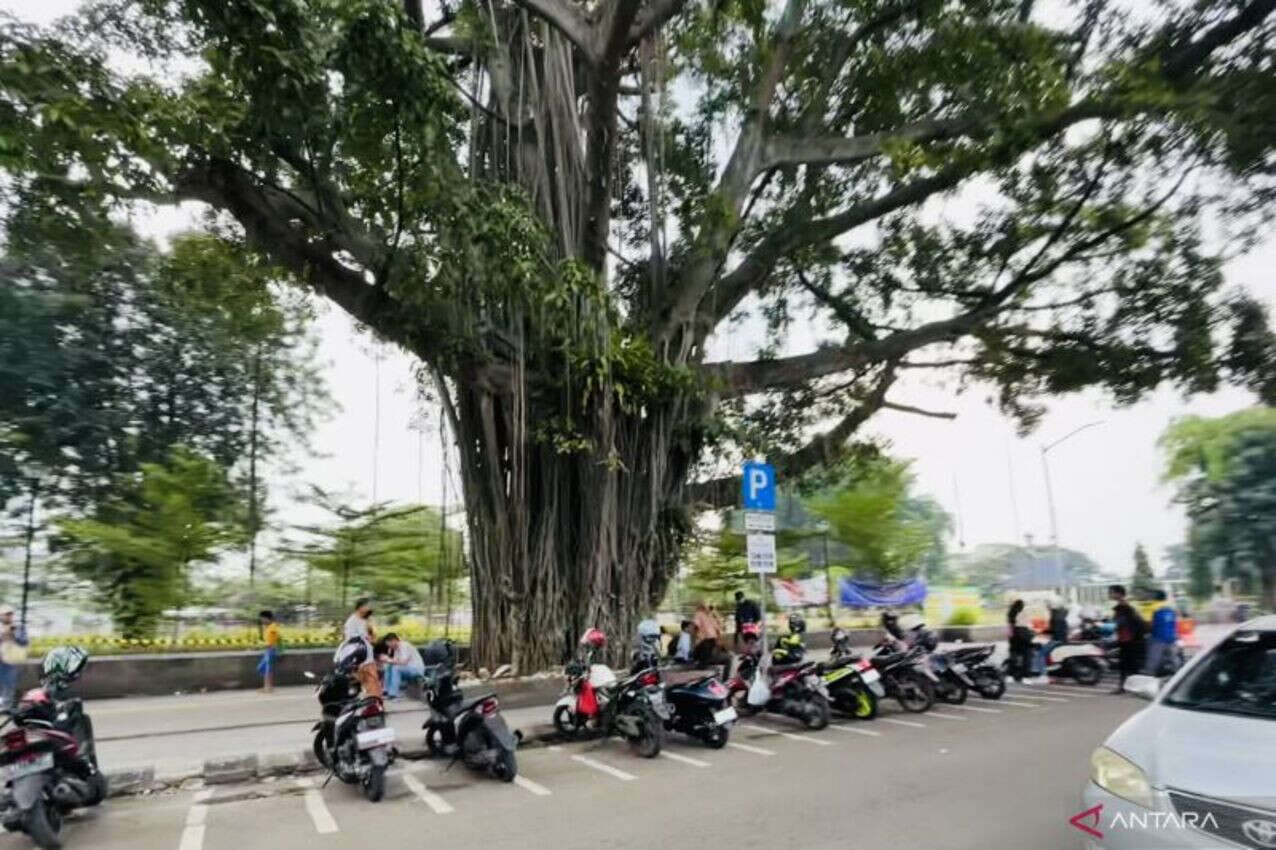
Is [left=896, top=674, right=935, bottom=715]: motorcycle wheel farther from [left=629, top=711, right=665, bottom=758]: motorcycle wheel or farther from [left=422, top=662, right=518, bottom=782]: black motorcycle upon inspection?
[left=422, top=662, right=518, bottom=782]: black motorcycle

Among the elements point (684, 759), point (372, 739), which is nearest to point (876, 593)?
point (684, 759)

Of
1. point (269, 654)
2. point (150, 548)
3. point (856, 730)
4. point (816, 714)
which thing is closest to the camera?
point (856, 730)

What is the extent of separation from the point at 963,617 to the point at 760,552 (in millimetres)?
15028

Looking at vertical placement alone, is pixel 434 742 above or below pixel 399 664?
below

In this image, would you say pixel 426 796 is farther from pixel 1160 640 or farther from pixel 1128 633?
pixel 1160 640

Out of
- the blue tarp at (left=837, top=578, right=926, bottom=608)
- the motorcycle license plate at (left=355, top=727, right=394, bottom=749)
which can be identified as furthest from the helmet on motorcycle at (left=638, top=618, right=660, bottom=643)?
the blue tarp at (left=837, top=578, right=926, bottom=608)

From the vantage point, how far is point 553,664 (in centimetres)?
977

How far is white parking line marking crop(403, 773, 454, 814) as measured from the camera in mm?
5559

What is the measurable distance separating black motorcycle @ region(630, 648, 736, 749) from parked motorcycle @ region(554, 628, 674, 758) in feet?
0.36

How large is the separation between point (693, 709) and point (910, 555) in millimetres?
14505

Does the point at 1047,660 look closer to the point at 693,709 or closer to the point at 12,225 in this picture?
the point at 693,709

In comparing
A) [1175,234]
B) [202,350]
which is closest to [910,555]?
[1175,234]

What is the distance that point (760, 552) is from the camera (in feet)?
28.8

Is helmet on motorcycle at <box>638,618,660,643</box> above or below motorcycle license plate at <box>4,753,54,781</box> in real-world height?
above
